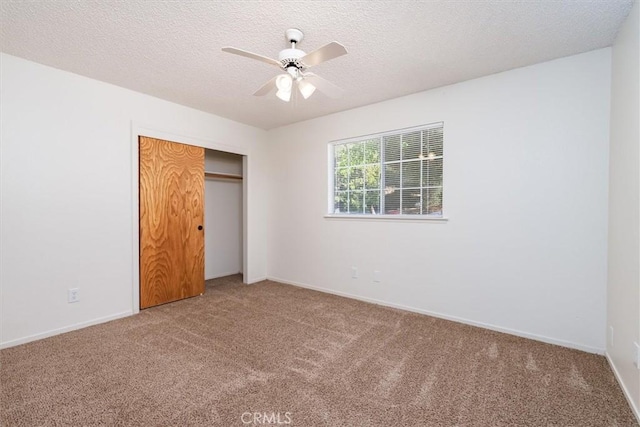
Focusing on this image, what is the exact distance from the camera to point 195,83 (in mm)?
3062

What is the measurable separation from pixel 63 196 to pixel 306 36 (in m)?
2.70

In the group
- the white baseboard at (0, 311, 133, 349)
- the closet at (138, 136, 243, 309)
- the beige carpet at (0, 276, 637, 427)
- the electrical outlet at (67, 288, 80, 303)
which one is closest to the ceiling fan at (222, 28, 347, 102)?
the closet at (138, 136, 243, 309)

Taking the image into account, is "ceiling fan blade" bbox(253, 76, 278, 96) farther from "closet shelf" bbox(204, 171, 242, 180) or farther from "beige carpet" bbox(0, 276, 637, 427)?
"closet shelf" bbox(204, 171, 242, 180)

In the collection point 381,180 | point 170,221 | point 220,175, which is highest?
point 220,175

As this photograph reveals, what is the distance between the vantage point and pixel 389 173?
3656mm

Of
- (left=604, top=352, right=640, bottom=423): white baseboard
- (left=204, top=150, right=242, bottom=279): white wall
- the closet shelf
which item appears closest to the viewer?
(left=604, top=352, right=640, bottom=423): white baseboard

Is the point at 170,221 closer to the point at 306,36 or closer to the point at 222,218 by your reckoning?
the point at 222,218

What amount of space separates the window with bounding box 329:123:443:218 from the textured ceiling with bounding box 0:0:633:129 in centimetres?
66

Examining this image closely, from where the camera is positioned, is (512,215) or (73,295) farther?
(73,295)

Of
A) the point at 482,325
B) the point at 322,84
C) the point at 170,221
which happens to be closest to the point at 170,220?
the point at 170,221

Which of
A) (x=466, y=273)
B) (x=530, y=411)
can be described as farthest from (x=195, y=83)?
(x=530, y=411)

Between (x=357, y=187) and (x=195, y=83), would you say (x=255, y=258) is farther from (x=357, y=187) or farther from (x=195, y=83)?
(x=195, y=83)

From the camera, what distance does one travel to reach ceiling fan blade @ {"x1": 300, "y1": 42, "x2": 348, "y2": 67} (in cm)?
174

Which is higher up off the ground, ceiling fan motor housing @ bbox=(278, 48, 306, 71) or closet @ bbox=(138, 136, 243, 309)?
ceiling fan motor housing @ bbox=(278, 48, 306, 71)
